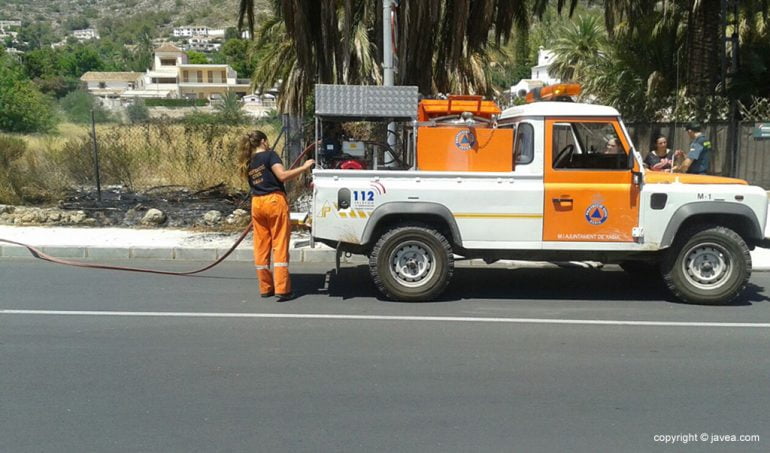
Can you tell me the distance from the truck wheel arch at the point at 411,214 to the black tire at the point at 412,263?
126 mm

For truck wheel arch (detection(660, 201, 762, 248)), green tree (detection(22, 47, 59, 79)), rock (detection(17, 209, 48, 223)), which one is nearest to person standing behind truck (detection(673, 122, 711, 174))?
truck wheel arch (detection(660, 201, 762, 248))

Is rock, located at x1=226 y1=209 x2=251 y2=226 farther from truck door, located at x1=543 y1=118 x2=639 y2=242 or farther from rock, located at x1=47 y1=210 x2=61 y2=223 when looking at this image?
truck door, located at x1=543 y1=118 x2=639 y2=242

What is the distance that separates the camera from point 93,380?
563 cm

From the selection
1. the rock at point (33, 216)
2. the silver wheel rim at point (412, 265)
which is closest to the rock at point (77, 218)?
A: the rock at point (33, 216)

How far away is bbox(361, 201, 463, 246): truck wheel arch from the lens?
26.0ft

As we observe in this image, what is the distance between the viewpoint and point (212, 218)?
508 inches

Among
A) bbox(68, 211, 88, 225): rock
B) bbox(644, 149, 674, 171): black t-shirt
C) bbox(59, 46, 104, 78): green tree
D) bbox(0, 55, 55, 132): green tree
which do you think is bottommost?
bbox(68, 211, 88, 225): rock

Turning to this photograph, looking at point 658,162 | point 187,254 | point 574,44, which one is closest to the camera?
point 187,254

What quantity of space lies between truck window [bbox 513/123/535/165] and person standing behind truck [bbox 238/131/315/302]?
88.6 inches

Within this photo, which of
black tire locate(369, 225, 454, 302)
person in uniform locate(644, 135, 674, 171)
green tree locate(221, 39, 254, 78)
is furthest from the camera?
green tree locate(221, 39, 254, 78)

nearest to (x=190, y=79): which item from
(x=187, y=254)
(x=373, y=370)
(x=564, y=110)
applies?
(x=187, y=254)

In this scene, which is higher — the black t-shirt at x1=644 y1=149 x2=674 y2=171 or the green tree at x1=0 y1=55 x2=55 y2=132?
the green tree at x1=0 y1=55 x2=55 y2=132

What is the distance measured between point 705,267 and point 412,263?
3.16 metres

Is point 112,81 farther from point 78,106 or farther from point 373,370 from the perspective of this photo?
point 373,370
